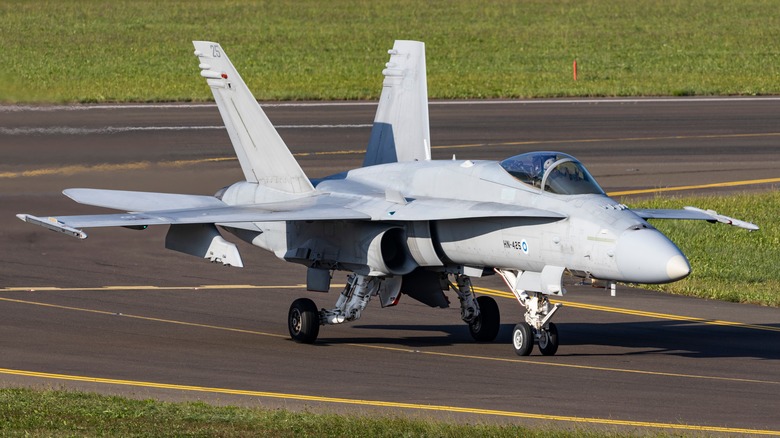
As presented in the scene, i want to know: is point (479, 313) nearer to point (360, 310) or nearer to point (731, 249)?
point (360, 310)

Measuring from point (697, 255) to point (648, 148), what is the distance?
45.4 feet

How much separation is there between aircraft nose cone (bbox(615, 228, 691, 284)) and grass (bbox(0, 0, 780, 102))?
64.5ft

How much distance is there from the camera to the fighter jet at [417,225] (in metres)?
19.1

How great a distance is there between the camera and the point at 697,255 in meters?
29.6

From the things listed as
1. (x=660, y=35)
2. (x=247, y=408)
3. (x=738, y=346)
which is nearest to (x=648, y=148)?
(x=738, y=346)

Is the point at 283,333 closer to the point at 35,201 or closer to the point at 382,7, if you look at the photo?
the point at 35,201

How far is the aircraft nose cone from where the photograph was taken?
18.0 metres

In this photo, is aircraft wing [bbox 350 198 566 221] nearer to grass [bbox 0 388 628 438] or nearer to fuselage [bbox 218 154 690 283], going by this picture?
fuselage [bbox 218 154 690 283]

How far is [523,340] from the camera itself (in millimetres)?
20094

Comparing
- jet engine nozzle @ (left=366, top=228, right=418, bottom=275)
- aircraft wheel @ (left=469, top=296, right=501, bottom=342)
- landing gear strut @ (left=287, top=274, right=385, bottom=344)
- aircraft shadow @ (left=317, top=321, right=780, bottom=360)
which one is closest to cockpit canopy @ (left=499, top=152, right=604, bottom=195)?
jet engine nozzle @ (left=366, top=228, right=418, bottom=275)

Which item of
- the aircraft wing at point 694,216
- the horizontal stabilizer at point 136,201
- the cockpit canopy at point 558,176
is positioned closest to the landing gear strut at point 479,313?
the cockpit canopy at point 558,176

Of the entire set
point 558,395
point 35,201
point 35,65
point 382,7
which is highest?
point 382,7

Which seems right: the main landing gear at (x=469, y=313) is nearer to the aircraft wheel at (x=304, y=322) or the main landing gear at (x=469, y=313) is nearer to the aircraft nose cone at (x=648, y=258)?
the aircraft wheel at (x=304, y=322)

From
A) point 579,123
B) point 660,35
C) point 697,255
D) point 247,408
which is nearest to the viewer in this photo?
point 247,408
